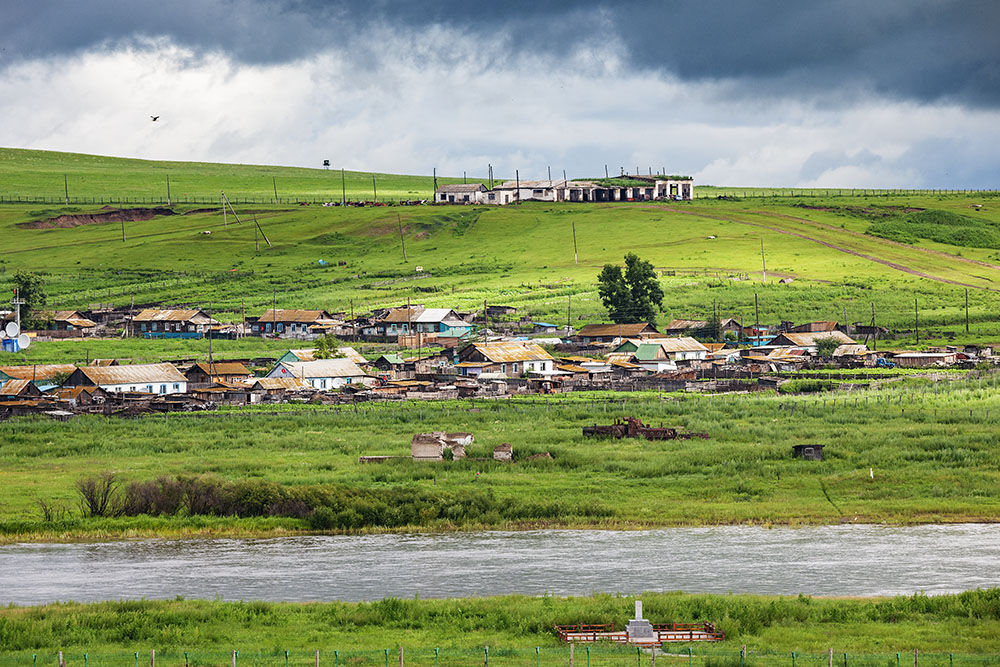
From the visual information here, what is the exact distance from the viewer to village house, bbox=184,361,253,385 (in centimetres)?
7988

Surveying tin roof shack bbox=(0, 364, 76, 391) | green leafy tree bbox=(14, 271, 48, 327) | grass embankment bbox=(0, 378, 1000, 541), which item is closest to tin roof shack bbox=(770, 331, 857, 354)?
grass embankment bbox=(0, 378, 1000, 541)

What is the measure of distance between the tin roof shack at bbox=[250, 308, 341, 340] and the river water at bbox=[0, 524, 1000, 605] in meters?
67.9

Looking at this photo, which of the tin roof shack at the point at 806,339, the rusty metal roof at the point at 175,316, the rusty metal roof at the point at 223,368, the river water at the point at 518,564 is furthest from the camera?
the rusty metal roof at the point at 175,316

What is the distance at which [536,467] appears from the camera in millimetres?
49938

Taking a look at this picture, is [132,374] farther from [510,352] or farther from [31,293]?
[31,293]

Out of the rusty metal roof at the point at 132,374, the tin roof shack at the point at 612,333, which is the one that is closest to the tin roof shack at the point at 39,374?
the rusty metal roof at the point at 132,374

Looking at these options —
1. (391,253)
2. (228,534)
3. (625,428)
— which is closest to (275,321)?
(391,253)

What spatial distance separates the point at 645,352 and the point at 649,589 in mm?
56608

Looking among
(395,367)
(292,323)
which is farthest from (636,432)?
(292,323)

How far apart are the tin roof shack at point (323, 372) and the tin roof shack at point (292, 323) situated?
26.7m

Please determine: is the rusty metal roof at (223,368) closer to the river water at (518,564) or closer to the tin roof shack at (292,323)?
the tin roof shack at (292,323)

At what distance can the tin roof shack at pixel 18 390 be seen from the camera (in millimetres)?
70812

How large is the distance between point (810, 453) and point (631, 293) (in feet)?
200

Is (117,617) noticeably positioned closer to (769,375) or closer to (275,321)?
(769,375)
